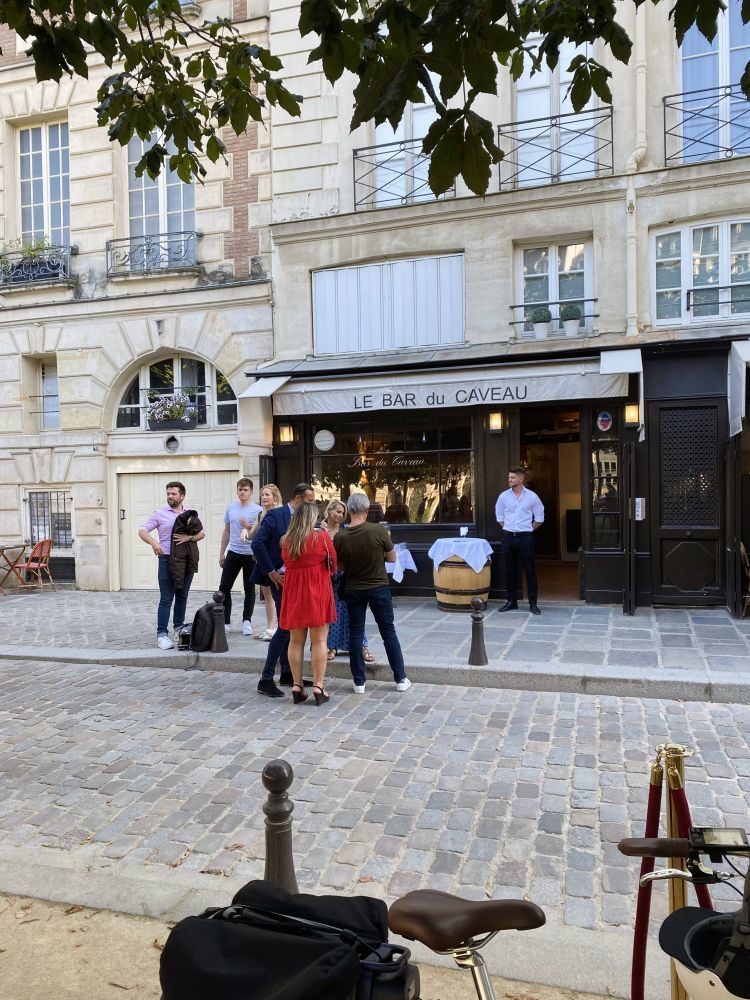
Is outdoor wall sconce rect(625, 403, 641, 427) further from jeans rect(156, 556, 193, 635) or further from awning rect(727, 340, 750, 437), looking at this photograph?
jeans rect(156, 556, 193, 635)

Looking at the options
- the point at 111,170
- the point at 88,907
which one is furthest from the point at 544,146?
the point at 88,907

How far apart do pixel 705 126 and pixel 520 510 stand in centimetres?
608

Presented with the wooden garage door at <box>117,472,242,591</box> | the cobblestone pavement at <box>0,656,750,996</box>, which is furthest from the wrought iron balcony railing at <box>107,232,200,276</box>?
the cobblestone pavement at <box>0,656,750,996</box>

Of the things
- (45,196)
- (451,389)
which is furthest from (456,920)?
(45,196)

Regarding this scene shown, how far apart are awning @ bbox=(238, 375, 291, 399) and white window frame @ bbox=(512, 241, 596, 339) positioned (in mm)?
3765

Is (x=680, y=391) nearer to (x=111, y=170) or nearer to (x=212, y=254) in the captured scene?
(x=212, y=254)

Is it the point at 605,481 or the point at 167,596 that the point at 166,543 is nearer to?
the point at 167,596

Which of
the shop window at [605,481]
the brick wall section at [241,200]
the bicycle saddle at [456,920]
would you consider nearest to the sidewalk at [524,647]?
the shop window at [605,481]

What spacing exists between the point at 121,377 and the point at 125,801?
10409 millimetres

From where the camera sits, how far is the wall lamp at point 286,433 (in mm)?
11984

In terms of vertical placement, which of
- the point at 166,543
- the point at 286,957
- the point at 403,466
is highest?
the point at 403,466

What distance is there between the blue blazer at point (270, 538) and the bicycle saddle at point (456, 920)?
211 inches

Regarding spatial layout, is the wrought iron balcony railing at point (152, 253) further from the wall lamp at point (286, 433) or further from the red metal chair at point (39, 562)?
the red metal chair at point (39, 562)

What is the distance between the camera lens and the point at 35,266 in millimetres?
13898
